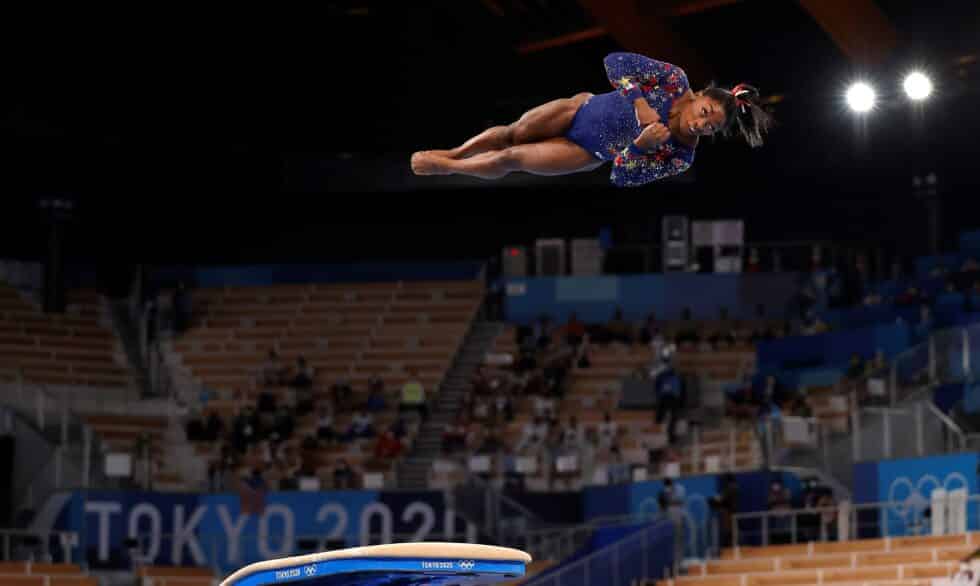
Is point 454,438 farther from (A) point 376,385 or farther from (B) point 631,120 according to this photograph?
(B) point 631,120

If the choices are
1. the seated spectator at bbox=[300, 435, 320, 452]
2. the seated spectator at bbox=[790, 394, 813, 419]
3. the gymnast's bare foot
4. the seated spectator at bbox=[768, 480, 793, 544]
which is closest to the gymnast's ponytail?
the gymnast's bare foot

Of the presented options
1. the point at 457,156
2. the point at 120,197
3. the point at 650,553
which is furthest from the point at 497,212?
the point at 457,156

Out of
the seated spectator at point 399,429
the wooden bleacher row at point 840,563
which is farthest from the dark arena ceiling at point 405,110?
the wooden bleacher row at point 840,563

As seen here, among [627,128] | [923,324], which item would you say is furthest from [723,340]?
[627,128]

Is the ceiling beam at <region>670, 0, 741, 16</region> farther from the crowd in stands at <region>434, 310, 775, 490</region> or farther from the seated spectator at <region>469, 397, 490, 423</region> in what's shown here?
the seated spectator at <region>469, 397, 490, 423</region>

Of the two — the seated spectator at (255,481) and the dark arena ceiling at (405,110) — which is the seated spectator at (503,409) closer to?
the seated spectator at (255,481)

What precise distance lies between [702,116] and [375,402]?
1584 centimetres

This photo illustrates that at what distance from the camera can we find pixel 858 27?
1847cm

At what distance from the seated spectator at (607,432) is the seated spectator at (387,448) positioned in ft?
8.99

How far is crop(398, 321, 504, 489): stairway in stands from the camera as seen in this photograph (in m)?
21.2

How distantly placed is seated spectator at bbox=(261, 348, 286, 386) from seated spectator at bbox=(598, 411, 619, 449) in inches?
202

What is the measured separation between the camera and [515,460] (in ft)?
66.5

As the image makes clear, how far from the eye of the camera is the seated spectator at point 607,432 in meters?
20.4

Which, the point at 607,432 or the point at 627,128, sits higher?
the point at 627,128
